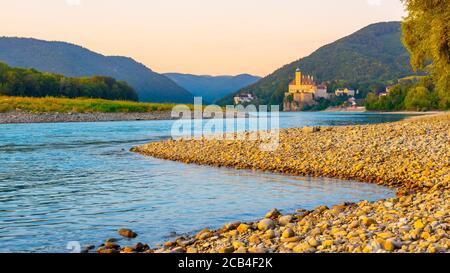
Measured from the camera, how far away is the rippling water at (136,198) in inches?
504

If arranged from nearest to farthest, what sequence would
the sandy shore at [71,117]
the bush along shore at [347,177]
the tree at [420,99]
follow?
the bush along shore at [347,177] → the sandy shore at [71,117] → the tree at [420,99]

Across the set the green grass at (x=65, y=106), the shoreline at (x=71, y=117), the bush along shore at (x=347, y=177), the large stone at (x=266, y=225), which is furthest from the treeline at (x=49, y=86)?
the large stone at (x=266, y=225)

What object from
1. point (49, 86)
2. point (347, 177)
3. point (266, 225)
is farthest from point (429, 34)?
point (49, 86)

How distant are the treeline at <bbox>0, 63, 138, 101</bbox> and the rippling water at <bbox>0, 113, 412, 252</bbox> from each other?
348 ft

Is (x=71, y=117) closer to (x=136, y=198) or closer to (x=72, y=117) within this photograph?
(x=72, y=117)

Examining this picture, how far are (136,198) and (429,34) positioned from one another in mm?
28512

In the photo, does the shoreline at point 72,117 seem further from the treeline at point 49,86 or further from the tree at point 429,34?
the tree at point 429,34

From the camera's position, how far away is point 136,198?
17453 mm

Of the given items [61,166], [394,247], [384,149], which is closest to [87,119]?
[61,166]

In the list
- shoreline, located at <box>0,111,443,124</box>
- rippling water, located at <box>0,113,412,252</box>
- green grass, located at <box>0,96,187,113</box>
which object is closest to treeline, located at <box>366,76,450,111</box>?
shoreline, located at <box>0,111,443,124</box>

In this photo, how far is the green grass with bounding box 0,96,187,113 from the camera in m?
101

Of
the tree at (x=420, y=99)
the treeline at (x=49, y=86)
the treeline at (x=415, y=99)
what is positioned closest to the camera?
the treeline at (x=49, y=86)

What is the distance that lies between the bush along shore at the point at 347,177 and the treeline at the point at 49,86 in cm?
10146

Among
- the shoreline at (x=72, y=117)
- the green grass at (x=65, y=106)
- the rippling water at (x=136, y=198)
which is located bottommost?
the rippling water at (x=136, y=198)
